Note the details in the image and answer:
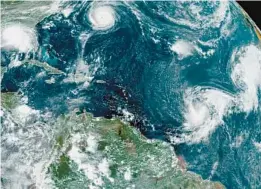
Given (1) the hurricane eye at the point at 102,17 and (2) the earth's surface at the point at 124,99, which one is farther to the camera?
(1) the hurricane eye at the point at 102,17

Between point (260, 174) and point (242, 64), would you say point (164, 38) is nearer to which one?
point (242, 64)

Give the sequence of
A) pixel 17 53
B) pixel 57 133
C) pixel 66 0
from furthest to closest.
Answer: pixel 66 0 < pixel 17 53 < pixel 57 133

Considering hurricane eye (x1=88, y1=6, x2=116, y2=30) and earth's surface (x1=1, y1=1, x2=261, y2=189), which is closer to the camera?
earth's surface (x1=1, y1=1, x2=261, y2=189)

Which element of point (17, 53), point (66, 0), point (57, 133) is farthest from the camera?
point (66, 0)

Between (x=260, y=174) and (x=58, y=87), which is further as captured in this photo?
(x=260, y=174)

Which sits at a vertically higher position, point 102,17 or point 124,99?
point 102,17

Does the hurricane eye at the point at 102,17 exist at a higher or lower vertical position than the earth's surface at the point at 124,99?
higher

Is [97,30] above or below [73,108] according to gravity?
above

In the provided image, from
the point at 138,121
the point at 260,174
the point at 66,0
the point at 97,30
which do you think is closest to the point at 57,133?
the point at 138,121
